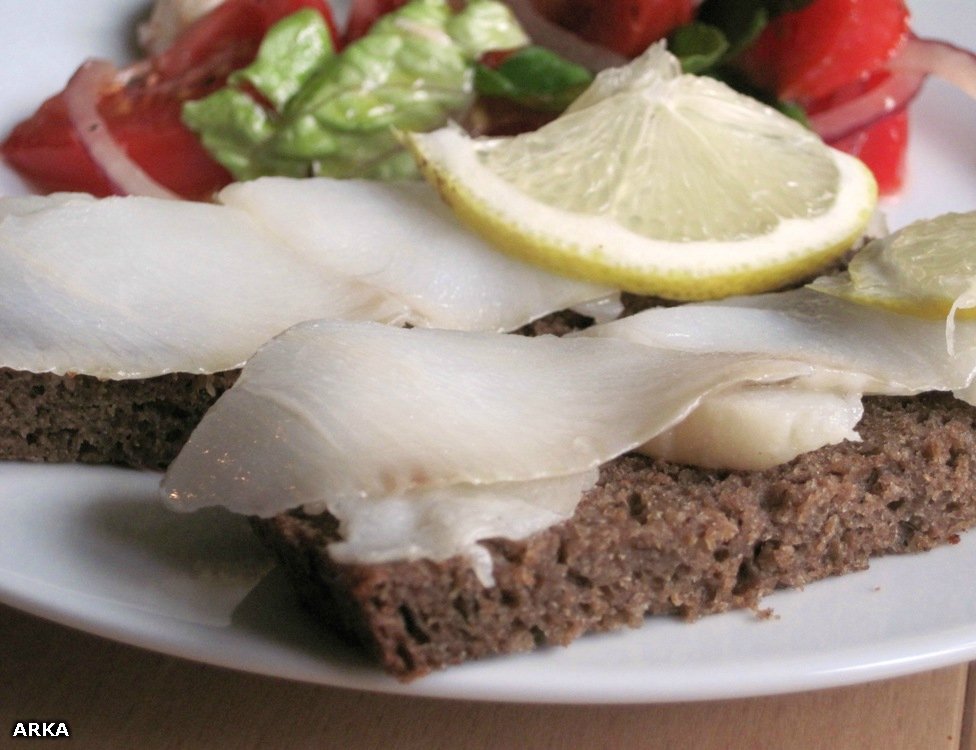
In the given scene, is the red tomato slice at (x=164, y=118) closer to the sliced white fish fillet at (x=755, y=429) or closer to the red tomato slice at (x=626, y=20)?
the red tomato slice at (x=626, y=20)

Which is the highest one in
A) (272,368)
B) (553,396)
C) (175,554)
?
(272,368)

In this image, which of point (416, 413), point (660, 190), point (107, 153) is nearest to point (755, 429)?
point (416, 413)

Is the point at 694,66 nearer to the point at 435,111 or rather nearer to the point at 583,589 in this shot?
the point at 435,111

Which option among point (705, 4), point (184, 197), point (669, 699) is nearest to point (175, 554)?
point (669, 699)

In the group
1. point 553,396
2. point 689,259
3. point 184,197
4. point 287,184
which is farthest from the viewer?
point 184,197

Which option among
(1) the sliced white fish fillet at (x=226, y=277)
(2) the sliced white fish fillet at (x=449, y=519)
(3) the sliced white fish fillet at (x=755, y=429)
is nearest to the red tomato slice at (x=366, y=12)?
(1) the sliced white fish fillet at (x=226, y=277)

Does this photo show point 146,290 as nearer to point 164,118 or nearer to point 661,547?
point 661,547

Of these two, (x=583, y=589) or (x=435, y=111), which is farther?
(x=435, y=111)
